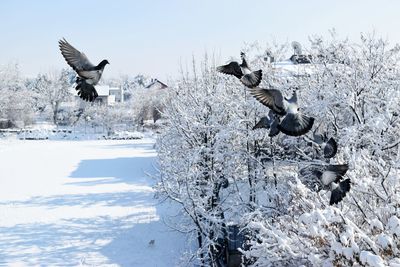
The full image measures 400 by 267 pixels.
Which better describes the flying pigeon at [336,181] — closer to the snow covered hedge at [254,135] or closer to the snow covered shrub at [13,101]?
the snow covered hedge at [254,135]

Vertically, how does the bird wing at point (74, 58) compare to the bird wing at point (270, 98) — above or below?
above

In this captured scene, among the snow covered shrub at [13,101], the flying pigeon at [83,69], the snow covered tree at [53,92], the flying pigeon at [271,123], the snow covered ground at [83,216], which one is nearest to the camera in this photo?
the flying pigeon at [83,69]

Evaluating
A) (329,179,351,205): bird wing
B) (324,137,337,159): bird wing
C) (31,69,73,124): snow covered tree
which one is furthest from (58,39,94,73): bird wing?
(31,69,73,124): snow covered tree

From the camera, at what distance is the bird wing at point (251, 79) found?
A: 4273mm

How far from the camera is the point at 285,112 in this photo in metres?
4.29

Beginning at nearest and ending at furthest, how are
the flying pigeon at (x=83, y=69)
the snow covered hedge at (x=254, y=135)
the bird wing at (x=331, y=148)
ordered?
the flying pigeon at (x=83, y=69) → the bird wing at (x=331, y=148) → the snow covered hedge at (x=254, y=135)

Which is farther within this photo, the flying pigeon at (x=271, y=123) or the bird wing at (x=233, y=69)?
the flying pigeon at (x=271, y=123)

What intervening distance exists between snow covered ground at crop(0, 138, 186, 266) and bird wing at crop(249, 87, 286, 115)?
33.1ft

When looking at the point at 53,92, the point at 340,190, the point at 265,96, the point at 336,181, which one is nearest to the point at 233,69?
the point at 265,96

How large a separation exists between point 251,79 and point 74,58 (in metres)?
1.75

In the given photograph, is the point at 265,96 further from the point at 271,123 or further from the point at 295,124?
the point at 271,123

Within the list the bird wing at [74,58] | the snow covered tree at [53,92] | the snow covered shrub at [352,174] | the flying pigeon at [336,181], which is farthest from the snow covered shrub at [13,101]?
the bird wing at [74,58]

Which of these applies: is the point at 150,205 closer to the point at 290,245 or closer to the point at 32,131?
the point at 290,245

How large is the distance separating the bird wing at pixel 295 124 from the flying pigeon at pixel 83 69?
1.77 m
